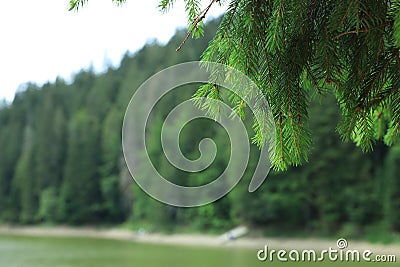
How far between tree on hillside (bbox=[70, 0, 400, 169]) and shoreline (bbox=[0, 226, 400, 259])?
25513mm

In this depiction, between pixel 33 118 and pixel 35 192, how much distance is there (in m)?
14.6

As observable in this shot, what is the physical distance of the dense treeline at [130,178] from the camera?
34406mm

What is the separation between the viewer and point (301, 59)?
169 cm

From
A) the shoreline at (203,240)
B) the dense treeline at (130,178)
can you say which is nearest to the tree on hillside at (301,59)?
the shoreline at (203,240)

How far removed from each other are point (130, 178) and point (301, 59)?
50685 millimetres

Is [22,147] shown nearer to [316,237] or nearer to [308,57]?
[316,237]

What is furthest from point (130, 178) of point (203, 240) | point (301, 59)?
point (301, 59)

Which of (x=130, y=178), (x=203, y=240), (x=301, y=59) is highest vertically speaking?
(x=130, y=178)

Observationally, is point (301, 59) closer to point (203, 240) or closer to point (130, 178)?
point (203, 240)

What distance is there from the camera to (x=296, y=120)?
5.64 feet

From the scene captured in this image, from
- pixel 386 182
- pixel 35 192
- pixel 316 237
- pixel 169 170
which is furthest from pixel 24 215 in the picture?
pixel 386 182

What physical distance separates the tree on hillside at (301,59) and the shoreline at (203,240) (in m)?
25.5

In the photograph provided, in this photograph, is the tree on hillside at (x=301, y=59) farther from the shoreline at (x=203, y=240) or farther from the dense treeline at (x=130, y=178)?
the dense treeline at (x=130, y=178)

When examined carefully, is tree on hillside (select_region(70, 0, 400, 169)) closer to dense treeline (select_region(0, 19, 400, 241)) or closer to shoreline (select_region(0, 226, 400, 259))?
shoreline (select_region(0, 226, 400, 259))
